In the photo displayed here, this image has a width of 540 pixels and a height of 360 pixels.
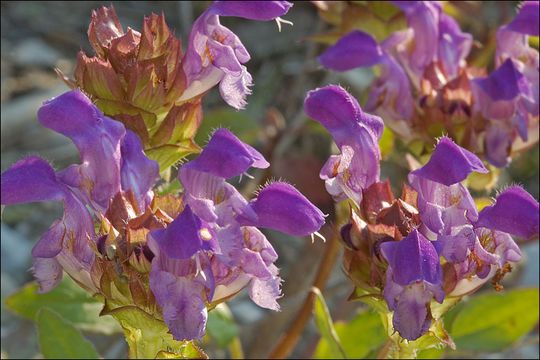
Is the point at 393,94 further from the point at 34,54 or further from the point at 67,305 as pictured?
the point at 34,54

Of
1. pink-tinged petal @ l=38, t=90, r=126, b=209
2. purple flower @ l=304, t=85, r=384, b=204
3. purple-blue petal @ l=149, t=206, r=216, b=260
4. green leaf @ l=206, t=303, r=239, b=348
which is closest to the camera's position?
purple-blue petal @ l=149, t=206, r=216, b=260

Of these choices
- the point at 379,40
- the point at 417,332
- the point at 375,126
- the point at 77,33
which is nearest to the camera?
the point at 417,332

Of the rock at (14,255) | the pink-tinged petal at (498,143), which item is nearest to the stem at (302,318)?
the pink-tinged petal at (498,143)

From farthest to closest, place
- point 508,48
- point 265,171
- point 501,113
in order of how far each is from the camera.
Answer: point 265,171, point 508,48, point 501,113

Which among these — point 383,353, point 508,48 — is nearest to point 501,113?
point 508,48

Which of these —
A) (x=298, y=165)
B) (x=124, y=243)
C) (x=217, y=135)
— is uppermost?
(x=217, y=135)

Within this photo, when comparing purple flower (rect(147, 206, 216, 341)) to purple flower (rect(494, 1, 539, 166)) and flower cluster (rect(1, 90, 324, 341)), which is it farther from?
purple flower (rect(494, 1, 539, 166))

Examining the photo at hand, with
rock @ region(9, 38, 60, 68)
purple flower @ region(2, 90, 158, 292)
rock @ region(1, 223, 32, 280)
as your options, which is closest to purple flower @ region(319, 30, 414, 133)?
purple flower @ region(2, 90, 158, 292)

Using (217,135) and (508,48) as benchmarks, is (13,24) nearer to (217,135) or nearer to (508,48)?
(508,48)
